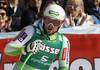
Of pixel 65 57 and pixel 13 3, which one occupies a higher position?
pixel 13 3

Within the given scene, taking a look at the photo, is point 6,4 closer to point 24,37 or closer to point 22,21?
point 22,21

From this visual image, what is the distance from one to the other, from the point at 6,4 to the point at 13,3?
0.40 metres

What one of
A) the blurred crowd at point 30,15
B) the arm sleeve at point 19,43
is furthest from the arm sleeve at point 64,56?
the blurred crowd at point 30,15

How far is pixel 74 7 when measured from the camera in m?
6.00

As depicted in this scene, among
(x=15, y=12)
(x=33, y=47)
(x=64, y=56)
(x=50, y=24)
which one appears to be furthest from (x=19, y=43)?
(x=15, y=12)

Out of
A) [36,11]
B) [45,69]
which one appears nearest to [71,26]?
[36,11]

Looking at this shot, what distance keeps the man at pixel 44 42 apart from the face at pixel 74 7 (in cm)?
211

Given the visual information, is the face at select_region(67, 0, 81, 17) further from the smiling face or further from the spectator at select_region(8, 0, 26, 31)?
the spectator at select_region(8, 0, 26, 31)

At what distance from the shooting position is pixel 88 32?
5.66 metres

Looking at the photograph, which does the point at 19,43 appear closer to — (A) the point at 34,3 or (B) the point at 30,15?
(B) the point at 30,15

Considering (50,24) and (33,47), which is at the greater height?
(50,24)

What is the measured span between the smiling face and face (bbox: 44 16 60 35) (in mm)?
2281

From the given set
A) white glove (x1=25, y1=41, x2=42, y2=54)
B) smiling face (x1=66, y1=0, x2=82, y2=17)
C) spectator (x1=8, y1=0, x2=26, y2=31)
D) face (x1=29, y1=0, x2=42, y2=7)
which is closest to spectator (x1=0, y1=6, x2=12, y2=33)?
spectator (x1=8, y1=0, x2=26, y2=31)

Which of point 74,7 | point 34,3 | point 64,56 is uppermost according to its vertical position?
point 34,3
